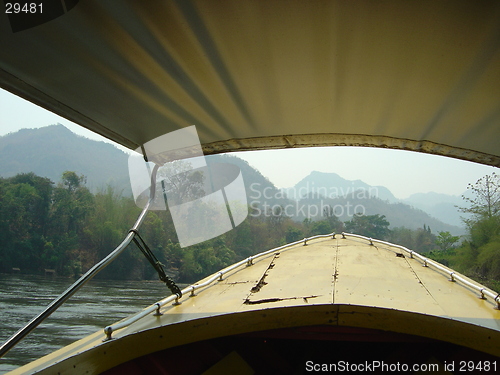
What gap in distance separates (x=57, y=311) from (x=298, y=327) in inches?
645

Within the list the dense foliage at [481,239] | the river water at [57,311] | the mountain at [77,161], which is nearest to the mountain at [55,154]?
the mountain at [77,161]

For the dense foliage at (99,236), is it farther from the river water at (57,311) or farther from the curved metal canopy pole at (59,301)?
the curved metal canopy pole at (59,301)

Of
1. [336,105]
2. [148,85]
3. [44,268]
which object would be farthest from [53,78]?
[44,268]

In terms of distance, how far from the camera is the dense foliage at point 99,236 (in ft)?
61.6

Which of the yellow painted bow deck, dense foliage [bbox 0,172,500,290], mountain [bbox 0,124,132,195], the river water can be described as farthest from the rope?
mountain [bbox 0,124,132,195]

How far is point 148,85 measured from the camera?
124cm

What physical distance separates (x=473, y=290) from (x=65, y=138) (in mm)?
45874

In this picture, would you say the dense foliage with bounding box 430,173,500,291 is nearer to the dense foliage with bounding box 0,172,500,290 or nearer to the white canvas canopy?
the dense foliage with bounding box 0,172,500,290

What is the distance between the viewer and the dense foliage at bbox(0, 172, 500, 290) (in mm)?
18781

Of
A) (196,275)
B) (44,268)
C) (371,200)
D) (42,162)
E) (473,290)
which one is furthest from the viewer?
(371,200)

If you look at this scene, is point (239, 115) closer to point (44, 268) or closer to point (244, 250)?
point (44, 268)

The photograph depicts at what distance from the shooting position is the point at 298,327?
1.42 m

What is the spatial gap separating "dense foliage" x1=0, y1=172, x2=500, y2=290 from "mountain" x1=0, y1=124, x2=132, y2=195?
10544 millimetres

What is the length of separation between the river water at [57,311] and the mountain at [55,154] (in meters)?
16.3
